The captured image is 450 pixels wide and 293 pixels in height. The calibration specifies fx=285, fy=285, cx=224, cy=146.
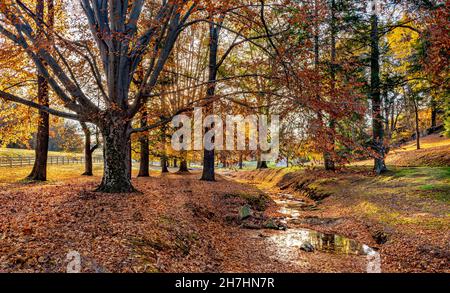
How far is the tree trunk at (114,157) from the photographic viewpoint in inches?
420

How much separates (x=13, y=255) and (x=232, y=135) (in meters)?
12.1

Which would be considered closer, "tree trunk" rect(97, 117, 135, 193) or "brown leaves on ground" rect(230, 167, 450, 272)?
"brown leaves on ground" rect(230, 167, 450, 272)

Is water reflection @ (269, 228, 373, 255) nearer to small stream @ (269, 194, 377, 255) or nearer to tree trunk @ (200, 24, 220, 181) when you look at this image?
small stream @ (269, 194, 377, 255)

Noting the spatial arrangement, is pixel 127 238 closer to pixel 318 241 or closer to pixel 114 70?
pixel 318 241

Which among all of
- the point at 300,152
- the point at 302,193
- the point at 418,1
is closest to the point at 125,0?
the point at 300,152

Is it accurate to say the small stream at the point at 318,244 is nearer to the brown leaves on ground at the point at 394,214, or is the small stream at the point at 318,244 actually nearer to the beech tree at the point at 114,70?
the brown leaves on ground at the point at 394,214

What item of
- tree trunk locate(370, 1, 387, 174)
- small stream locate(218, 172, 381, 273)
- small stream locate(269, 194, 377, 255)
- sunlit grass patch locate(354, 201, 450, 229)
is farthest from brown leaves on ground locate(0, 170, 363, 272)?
tree trunk locate(370, 1, 387, 174)

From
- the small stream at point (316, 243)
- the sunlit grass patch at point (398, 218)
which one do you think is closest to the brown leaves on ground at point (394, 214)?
the sunlit grass patch at point (398, 218)

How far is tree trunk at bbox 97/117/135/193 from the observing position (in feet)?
35.0

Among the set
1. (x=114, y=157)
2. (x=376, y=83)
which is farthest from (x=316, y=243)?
(x=376, y=83)

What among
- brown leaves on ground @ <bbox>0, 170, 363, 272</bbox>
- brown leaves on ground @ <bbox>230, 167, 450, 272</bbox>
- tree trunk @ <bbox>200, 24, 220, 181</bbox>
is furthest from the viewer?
tree trunk @ <bbox>200, 24, 220, 181</bbox>

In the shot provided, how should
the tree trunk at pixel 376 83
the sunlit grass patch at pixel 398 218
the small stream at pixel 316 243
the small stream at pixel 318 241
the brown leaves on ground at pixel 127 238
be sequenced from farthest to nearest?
the tree trunk at pixel 376 83 < the sunlit grass patch at pixel 398 218 < the small stream at pixel 318 241 < the small stream at pixel 316 243 < the brown leaves on ground at pixel 127 238

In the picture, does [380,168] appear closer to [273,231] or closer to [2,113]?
[273,231]
